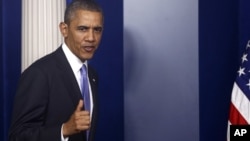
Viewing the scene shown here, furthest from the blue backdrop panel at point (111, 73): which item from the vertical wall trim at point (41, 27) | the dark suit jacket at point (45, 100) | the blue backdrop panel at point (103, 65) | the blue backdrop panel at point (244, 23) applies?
the dark suit jacket at point (45, 100)

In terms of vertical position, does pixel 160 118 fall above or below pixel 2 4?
below

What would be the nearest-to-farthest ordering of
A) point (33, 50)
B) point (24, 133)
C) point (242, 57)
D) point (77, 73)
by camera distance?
point (24, 133) → point (77, 73) → point (33, 50) → point (242, 57)

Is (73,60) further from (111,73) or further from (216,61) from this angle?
(216,61)

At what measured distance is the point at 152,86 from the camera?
2635 mm

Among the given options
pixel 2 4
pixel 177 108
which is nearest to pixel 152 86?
pixel 177 108

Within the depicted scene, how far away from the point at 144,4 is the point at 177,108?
2.48ft

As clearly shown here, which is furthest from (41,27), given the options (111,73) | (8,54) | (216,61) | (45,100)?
(216,61)

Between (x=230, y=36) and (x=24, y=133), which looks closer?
(x=24, y=133)

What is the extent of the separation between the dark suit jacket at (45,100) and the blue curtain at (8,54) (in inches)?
39.8

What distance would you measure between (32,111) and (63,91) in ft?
0.56

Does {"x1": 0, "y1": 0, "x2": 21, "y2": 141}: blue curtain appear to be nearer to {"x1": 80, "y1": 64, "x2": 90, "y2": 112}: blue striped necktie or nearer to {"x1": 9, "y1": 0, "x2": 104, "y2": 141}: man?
{"x1": 9, "y1": 0, "x2": 104, "y2": 141}: man

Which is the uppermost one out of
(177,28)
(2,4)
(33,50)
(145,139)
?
(2,4)

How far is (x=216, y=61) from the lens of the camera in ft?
8.57

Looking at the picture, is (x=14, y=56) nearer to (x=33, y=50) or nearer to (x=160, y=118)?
(x=33, y=50)
